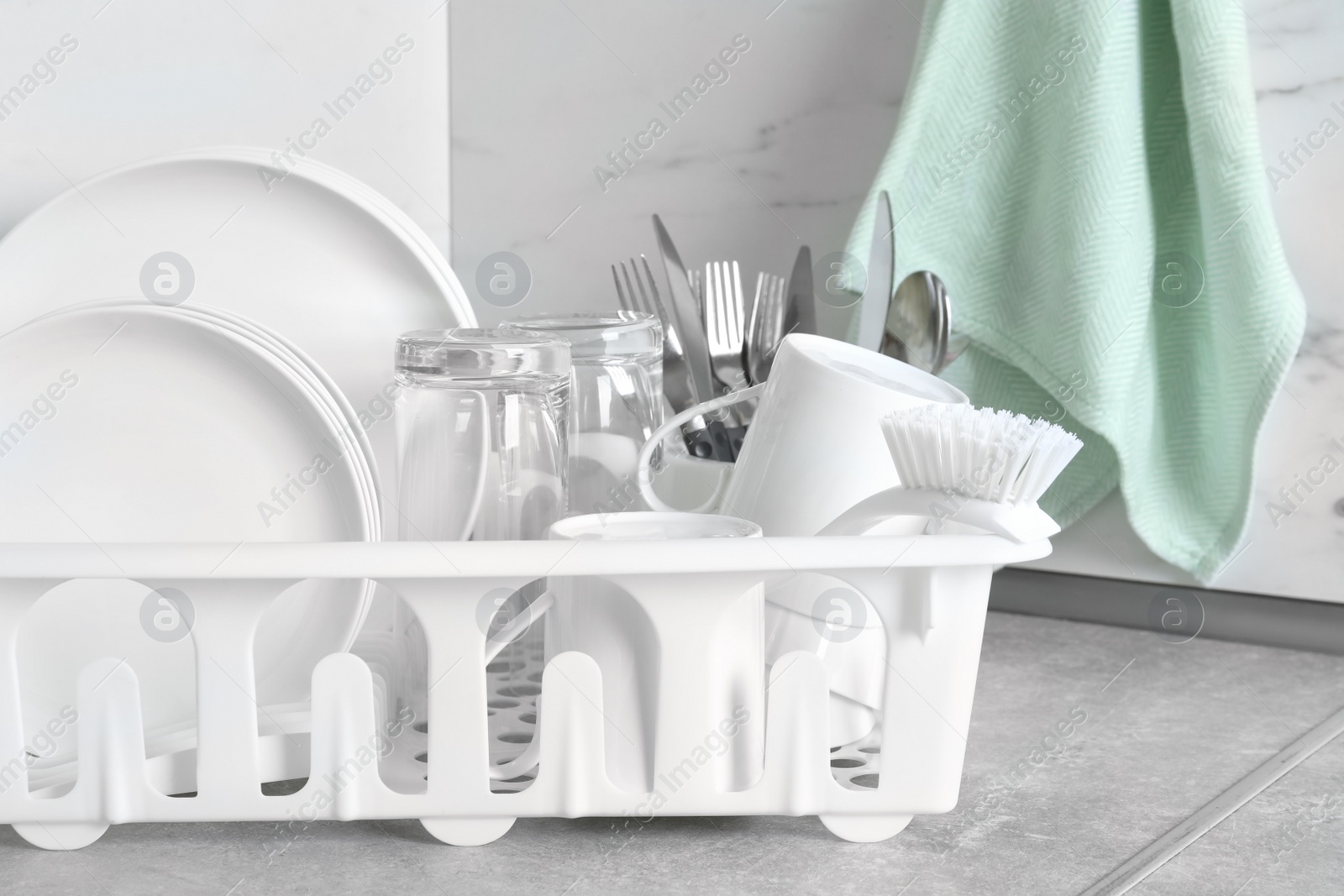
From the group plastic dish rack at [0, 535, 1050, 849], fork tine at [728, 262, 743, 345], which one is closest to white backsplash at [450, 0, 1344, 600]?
fork tine at [728, 262, 743, 345]

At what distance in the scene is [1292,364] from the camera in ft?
2.09

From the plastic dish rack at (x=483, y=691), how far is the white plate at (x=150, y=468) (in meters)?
0.09

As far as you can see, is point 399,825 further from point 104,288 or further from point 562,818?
point 104,288

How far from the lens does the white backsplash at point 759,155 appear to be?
2.07ft

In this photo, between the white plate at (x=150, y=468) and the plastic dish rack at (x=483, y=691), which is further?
the white plate at (x=150, y=468)

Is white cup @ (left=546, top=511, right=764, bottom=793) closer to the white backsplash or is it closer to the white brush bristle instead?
the white brush bristle

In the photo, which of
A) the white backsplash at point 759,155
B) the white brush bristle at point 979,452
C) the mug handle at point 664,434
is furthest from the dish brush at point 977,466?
the white backsplash at point 759,155

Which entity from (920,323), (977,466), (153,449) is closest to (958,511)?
(977,466)

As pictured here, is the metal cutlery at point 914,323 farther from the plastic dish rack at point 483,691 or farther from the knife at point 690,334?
the plastic dish rack at point 483,691

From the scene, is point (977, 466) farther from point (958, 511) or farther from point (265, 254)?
point (265, 254)

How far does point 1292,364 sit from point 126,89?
74 centimetres

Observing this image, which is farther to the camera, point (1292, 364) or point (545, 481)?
point (1292, 364)

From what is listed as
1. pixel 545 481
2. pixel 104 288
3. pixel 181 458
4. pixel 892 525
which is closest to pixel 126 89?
pixel 104 288

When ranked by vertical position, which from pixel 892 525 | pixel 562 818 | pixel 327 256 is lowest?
pixel 562 818
